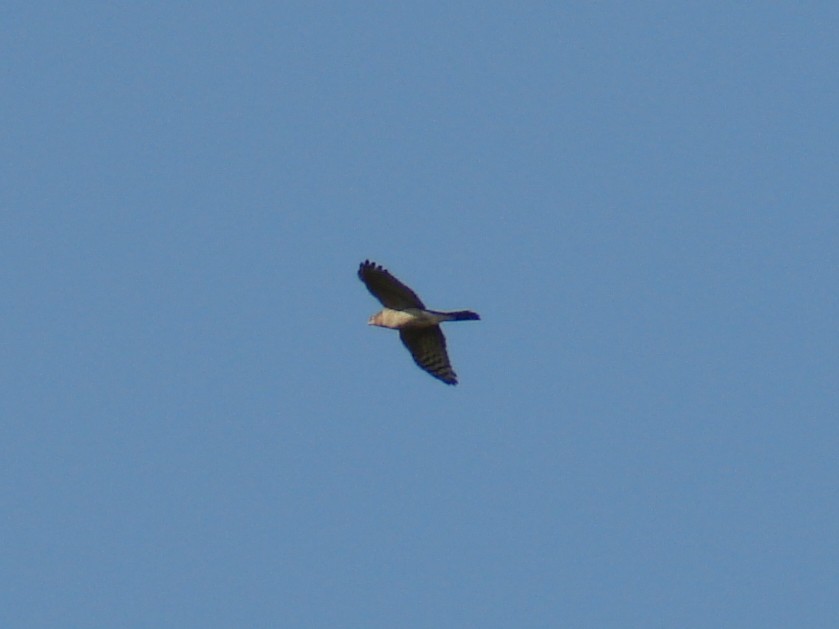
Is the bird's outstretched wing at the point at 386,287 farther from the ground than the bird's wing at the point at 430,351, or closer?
farther from the ground

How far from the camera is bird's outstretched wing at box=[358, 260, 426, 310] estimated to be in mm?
32594

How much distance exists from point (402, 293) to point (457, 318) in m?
0.98

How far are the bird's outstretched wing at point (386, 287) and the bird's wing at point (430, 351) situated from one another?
0.74 meters

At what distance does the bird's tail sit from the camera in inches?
1267

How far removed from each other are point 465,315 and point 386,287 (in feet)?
4.57

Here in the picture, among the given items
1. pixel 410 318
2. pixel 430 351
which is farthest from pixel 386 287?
pixel 430 351

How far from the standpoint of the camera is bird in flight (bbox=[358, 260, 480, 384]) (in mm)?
32625

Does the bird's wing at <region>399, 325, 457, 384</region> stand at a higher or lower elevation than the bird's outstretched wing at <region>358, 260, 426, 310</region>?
lower

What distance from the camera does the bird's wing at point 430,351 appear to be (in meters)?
33.6

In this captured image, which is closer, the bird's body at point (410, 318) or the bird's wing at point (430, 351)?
the bird's body at point (410, 318)

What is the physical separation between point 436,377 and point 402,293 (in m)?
1.77

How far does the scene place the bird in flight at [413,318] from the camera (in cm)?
3262

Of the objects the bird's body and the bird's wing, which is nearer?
the bird's body

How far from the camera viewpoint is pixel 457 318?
3241 cm
